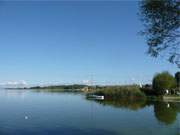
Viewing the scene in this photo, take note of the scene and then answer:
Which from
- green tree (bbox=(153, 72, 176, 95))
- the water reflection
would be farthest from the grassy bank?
the water reflection

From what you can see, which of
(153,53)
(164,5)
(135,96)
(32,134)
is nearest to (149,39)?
(153,53)

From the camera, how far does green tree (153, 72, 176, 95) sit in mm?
106812

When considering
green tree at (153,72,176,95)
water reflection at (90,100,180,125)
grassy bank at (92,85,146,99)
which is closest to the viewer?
water reflection at (90,100,180,125)

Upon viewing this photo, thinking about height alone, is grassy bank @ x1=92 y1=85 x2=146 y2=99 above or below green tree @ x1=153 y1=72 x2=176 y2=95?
below

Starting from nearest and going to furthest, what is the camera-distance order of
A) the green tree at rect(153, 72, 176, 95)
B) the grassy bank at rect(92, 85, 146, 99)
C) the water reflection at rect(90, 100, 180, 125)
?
the water reflection at rect(90, 100, 180, 125) → the grassy bank at rect(92, 85, 146, 99) → the green tree at rect(153, 72, 176, 95)

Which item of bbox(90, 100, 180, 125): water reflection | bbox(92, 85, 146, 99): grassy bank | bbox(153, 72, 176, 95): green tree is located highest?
bbox(153, 72, 176, 95): green tree

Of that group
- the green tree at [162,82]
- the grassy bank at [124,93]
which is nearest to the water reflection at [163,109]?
the grassy bank at [124,93]

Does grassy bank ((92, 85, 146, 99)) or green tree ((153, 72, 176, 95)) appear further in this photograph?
green tree ((153, 72, 176, 95))

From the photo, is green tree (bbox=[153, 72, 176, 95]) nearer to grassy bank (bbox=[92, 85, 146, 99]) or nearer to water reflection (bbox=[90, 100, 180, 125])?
grassy bank (bbox=[92, 85, 146, 99])

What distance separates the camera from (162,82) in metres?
107

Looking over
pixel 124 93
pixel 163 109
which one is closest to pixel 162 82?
pixel 124 93

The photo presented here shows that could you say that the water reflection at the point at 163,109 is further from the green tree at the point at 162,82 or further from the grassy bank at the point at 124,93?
the green tree at the point at 162,82

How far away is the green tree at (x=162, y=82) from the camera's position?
10681 centimetres

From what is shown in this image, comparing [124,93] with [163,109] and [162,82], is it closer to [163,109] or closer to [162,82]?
[162,82]
